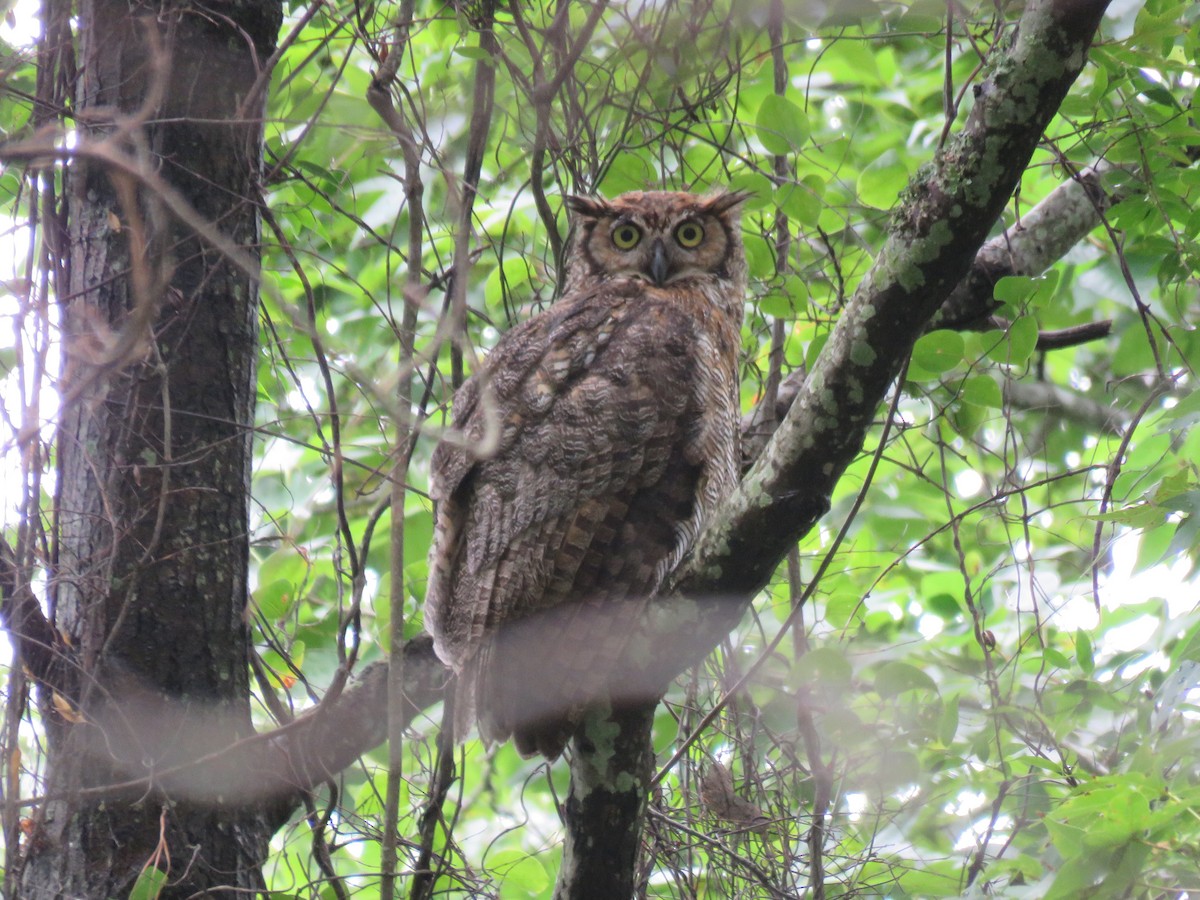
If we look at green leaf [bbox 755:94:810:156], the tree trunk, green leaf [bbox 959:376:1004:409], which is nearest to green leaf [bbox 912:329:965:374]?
green leaf [bbox 959:376:1004:409]

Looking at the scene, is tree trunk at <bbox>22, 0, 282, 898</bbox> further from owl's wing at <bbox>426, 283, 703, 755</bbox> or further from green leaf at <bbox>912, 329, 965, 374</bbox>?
green leaf at <bbox>912, 329, 965, 374</bbox>

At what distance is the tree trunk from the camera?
6.56 feet

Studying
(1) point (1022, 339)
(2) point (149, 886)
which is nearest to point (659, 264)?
(1) point (1022, 339)

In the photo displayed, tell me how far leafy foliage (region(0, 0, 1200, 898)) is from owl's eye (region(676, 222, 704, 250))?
0.58 ft

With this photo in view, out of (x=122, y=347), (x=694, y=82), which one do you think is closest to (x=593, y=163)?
(x=694, y=82)

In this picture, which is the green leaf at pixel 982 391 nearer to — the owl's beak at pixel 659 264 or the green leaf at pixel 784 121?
the green leaf at pixel 784 121

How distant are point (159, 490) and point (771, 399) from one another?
1530 mm

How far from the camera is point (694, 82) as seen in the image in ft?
10.4

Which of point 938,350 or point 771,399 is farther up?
point 771,399

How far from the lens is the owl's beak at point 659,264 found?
288 cm

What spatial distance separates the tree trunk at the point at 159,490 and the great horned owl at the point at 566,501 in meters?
0.47

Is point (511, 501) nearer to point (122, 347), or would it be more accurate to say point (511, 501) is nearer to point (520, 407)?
point (520, 407)

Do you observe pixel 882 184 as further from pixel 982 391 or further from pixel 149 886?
pixel 149 886

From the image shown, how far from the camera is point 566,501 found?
2324mm
